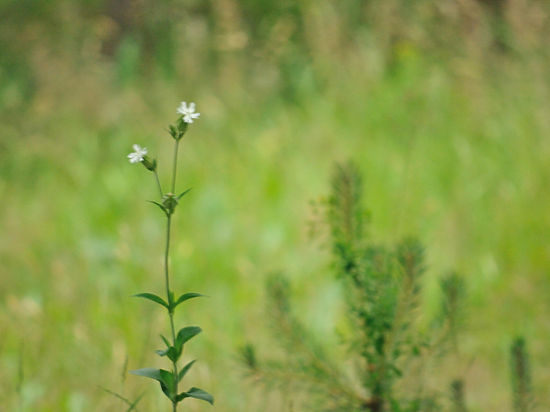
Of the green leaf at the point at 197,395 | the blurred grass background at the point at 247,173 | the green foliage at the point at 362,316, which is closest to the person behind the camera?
the green leaf at the point at 197,395

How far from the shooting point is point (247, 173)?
3684mm

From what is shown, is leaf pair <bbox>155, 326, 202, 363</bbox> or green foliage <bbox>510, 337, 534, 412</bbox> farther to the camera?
green foliage <bbox>510, 337, 534, 412</bbox>

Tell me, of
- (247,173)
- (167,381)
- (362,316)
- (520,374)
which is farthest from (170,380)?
(247,173)

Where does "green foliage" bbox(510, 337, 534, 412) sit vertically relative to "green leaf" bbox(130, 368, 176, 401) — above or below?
above

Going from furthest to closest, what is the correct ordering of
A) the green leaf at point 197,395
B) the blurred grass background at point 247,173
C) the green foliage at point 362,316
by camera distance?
the blurred grass background at point 247,173, the green foliage at point 362,316, the green leaf at point 197,395

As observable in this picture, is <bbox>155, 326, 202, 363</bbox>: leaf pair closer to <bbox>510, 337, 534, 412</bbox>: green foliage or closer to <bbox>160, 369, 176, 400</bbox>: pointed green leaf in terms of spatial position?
<bbox>160, 369, 176, 400</bbox>: pointed green leaf

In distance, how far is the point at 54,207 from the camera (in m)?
3.52

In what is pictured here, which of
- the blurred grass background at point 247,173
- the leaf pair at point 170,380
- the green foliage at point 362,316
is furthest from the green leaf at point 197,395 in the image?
the blurred grass background at point 247,173

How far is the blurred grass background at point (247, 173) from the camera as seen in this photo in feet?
8.07

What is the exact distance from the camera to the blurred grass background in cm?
246

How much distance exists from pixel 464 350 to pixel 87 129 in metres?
2.65

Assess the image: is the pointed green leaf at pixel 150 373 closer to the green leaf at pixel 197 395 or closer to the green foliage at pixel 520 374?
the green leaf at pixel 197 395

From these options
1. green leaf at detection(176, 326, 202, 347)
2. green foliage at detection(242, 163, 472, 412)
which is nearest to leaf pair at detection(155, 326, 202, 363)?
green leaf at detection(176, 326, 202, 347)

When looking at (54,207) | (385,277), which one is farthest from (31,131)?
(385,277)
